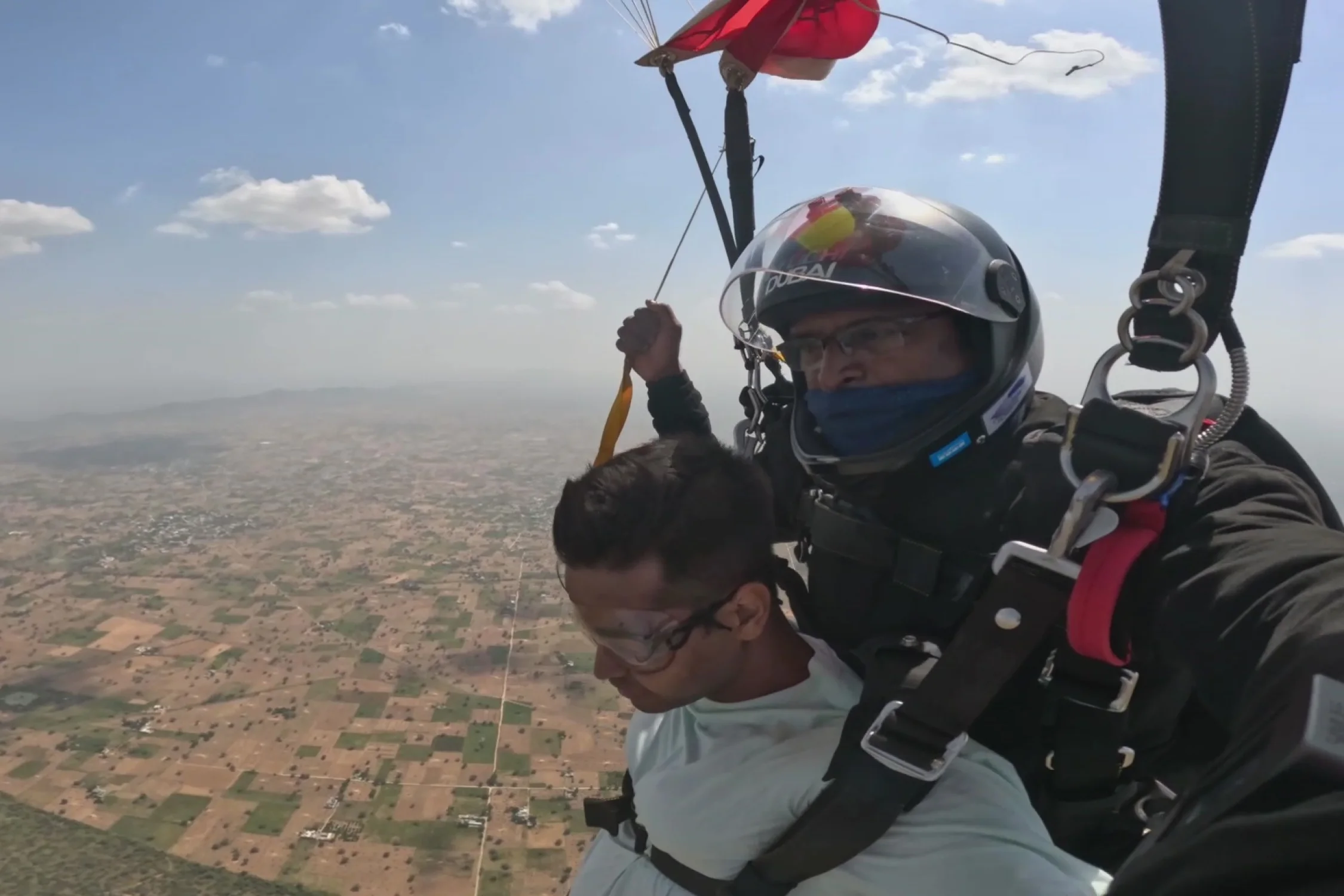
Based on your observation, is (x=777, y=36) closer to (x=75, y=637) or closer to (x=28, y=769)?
(x=28, y=769)

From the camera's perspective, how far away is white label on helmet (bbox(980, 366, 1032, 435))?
4.22 ft

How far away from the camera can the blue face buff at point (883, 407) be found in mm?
1342

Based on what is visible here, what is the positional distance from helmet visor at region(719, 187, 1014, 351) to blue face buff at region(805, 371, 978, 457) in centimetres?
14

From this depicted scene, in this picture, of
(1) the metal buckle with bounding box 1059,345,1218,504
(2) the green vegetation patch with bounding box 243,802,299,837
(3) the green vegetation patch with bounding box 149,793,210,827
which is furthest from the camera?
(3) the green vegetation patch with bounding box 149,793,210,827

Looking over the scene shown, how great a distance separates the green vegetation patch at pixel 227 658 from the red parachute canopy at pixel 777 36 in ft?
64.7

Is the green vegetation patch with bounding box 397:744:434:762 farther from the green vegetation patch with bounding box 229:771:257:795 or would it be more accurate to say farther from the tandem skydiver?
the tandem skydiver

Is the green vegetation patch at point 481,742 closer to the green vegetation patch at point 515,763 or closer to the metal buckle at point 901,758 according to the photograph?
the green vegetation patch at point 515,763

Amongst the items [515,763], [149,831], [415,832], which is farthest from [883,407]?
[149,831]

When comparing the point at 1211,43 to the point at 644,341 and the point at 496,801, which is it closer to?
the point at 644,341

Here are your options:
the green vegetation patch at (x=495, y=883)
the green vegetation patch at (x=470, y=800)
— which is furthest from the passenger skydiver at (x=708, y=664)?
the green vegetation patch at (x=470, y=800)

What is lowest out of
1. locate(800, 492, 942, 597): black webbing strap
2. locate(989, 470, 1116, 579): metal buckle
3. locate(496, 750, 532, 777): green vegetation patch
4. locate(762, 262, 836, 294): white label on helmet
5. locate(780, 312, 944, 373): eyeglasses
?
locate(496, 750, 532, 777): green vegetation patch

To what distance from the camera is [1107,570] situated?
78cm

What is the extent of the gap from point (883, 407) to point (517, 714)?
15098 mm

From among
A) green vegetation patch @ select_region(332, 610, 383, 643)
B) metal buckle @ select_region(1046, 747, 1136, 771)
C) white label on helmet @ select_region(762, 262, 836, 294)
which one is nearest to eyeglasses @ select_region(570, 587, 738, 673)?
metal buckle @ select_region(1046, 747, 1136, 771)
